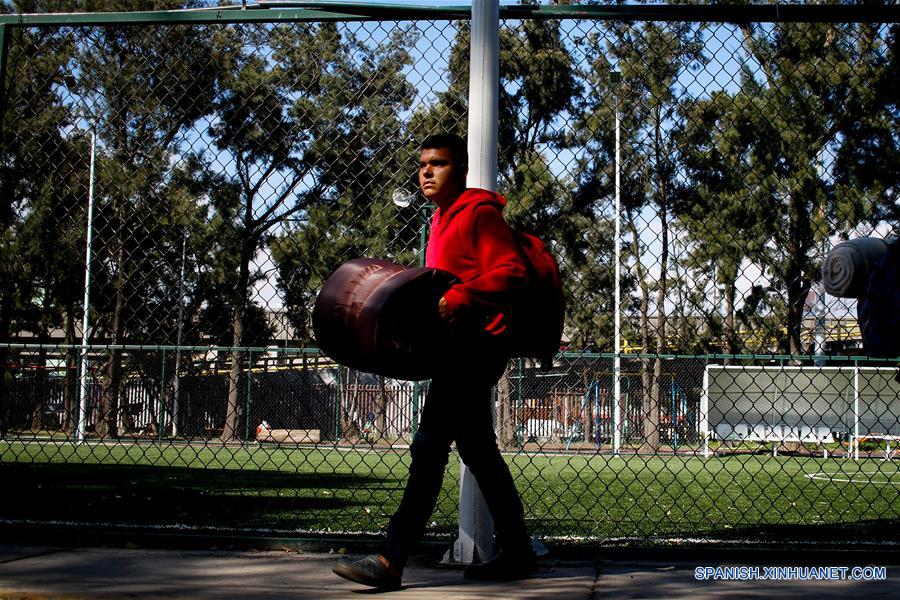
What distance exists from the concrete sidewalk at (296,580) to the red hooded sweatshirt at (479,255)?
0.95 metres

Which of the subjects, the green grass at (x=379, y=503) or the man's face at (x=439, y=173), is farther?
the green grass at (x=379, y=503)

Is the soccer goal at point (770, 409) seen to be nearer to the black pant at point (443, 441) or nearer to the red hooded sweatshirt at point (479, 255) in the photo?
the black pant at point (443, 441)

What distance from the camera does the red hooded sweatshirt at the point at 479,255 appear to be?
2.99m

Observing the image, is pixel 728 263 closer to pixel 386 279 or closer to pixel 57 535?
pixel 386 279

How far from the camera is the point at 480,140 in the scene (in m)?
3.67

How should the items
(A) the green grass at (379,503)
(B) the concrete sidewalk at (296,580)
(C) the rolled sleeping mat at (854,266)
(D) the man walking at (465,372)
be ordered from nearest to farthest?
(C) the rolled sleeping mat at (854,266) → (D) the man walking at (465,372) → (B) the concrete sidewalk at (296,580) → (A) the green grass at (379,503)

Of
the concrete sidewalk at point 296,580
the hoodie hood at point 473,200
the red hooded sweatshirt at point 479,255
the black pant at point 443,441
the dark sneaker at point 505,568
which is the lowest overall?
the concrete sidewalk at point 296,580

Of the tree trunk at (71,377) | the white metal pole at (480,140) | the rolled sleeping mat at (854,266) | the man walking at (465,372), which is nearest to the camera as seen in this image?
the rolled sleeping mat at (854,266)

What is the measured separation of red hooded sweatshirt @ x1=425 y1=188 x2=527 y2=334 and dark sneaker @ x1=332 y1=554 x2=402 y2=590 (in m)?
0.85

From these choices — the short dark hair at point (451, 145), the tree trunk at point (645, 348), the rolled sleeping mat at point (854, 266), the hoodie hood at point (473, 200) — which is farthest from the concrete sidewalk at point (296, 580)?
the tree trunk at point (645, 348)

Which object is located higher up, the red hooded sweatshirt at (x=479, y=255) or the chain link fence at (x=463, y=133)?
the chain link fence at (x=463, y=133)

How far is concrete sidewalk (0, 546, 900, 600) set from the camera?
312 centimetres

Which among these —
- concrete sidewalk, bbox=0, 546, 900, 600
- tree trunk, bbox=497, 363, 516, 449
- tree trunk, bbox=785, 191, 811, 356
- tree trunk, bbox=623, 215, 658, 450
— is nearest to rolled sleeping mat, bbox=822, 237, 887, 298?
concrete sidewalk, bbox=0, 546, 900, 600

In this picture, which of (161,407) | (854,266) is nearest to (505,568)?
(854,266)
